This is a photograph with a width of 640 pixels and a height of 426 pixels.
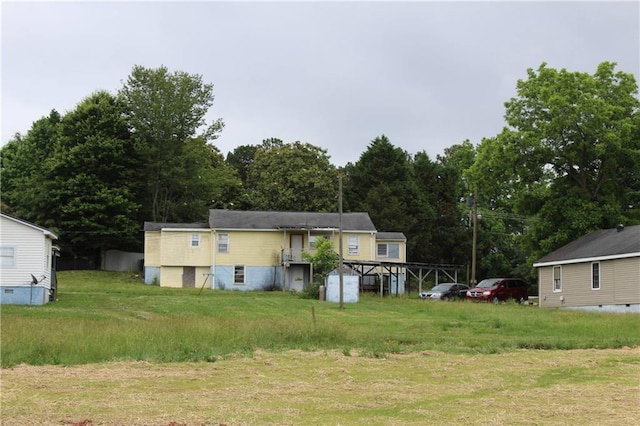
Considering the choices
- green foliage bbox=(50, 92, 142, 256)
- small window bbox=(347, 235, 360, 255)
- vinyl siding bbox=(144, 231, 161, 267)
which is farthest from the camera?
green foliage bbox=(50, 92, 142, 256)

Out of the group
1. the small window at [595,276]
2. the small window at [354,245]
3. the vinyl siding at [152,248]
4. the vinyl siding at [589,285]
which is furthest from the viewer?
the small window at [354,245]

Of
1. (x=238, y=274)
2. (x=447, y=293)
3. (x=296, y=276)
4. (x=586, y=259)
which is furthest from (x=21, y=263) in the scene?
(x=586, y=259)

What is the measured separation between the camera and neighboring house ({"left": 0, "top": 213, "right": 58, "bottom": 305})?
3803cm

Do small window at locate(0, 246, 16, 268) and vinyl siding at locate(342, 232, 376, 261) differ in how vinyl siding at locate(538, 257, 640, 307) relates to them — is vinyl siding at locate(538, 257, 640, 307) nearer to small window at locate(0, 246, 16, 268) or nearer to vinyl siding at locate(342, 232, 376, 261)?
vinyl siding at locate(342, 232, 376, 261)

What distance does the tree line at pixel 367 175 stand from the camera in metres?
49.4

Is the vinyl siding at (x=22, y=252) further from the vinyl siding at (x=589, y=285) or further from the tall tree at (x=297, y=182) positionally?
the tall tree at (x=297, y=182)

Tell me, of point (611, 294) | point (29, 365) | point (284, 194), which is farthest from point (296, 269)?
point (29, 365)

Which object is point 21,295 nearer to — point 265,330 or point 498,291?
point 265,330

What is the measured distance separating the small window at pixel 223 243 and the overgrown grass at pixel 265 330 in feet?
61.8

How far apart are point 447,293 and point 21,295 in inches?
965

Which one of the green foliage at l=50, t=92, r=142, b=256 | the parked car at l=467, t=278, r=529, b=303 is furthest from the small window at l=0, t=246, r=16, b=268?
the parked car at l=467, t=278, r=529, b=303

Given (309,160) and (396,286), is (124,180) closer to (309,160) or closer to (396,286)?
(309,160)

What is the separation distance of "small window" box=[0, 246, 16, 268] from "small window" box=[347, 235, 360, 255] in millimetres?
27912

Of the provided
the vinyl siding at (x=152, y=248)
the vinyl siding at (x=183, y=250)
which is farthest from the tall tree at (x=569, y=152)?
the vinyl siding at (x=152, y=248)
